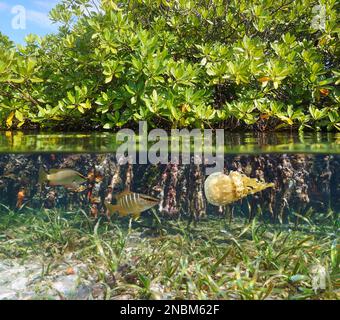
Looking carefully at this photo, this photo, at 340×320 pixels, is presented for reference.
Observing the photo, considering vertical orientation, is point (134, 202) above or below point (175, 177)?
below

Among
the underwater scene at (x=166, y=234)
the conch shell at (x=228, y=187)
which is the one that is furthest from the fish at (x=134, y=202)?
the conch shell at (x=228, y=187)

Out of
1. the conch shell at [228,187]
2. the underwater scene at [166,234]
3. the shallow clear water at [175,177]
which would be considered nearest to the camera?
the underwater scene at [166,234]

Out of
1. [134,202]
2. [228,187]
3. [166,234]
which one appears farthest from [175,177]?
[134,202]

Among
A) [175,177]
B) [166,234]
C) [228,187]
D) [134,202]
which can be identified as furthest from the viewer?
[175,177]

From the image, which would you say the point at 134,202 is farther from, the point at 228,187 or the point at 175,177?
the point at 175,177

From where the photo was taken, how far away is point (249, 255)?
4.59 meters

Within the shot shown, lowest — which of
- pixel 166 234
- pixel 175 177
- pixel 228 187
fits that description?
pixel 166 234

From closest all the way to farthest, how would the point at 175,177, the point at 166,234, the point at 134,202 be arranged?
the point at 134,202 → the point at 166,234 → the point at 175,177

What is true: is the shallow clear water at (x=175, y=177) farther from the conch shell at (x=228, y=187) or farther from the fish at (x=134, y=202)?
the fish at (x=134, y=202)

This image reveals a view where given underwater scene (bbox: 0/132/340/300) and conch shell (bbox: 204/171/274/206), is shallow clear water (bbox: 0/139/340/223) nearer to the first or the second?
underwater scene (bbox: 0/132/340/300)

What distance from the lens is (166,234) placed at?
17.8ft

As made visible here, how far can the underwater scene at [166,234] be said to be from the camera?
383 centimetres
